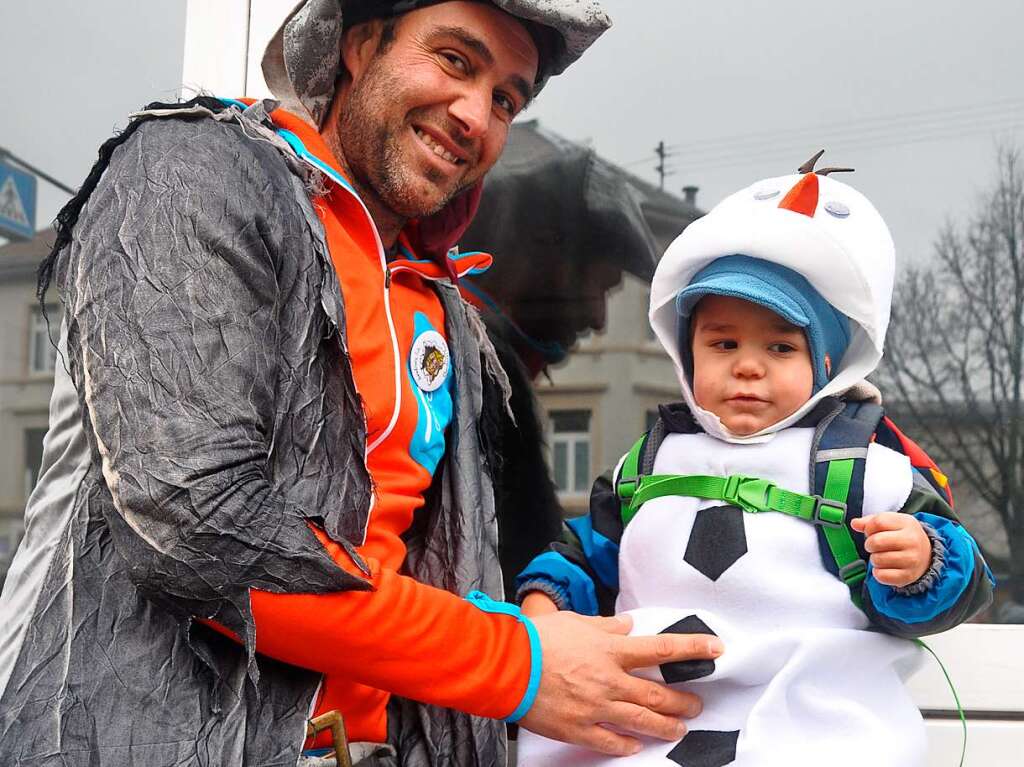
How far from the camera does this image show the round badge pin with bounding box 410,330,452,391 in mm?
1400

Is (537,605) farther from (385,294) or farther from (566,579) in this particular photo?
(385,294)

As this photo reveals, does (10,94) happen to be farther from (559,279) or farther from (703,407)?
(703,407)

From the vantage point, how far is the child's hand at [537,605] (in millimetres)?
1414

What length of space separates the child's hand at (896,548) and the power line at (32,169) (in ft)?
6.73

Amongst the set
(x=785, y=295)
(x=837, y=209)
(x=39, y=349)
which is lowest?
(x=39, y=349)

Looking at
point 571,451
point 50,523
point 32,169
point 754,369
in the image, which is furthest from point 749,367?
point 32,169

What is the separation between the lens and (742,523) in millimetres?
1317

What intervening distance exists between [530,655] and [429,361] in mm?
434

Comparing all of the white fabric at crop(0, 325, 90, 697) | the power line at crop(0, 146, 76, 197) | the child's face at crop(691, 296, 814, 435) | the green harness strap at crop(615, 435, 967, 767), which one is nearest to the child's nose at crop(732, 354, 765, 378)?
the child's face at crop(691, 296, 814, 435)

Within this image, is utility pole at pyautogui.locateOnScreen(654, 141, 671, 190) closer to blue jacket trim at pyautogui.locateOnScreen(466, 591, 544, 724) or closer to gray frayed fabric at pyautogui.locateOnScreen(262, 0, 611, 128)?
gray frayed fabric at pyautogui.locateOnScreen(262, 0, 611, 128)

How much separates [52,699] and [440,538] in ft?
1.80

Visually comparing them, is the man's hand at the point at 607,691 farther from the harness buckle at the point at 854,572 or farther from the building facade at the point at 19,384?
the building facade at the point at 19,384

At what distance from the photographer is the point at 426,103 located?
1.44 metres

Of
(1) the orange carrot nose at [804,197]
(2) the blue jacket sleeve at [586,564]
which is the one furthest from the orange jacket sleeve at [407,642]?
(1) the orange carrot nose at [804,197]
